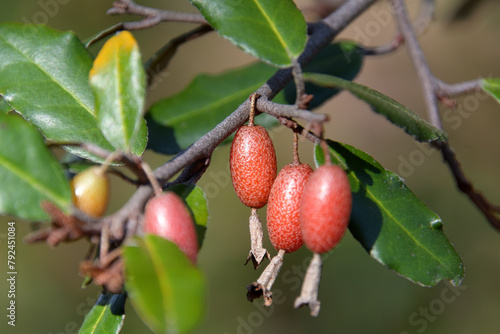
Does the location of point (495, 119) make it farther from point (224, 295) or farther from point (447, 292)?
point (224, 295)

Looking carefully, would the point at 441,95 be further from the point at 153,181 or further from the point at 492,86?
the point at 153,181

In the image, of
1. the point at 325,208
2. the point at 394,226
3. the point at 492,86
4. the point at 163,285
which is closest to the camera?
the point at 163,285

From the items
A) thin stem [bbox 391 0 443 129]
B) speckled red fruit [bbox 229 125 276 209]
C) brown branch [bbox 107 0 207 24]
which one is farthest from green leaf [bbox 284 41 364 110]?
speckled red fruit [bbox 229 125 276 209]

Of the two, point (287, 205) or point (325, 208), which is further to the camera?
point (287, 205)

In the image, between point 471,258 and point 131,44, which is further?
point 471,258

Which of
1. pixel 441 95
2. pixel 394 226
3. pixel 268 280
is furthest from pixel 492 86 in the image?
pixel 268 280

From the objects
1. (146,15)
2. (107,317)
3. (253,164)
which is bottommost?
(107,317)

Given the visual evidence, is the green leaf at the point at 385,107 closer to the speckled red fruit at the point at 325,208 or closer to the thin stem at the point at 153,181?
the speckled red fruit at the point at 325,208

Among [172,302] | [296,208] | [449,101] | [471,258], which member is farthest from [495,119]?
[172,302]
